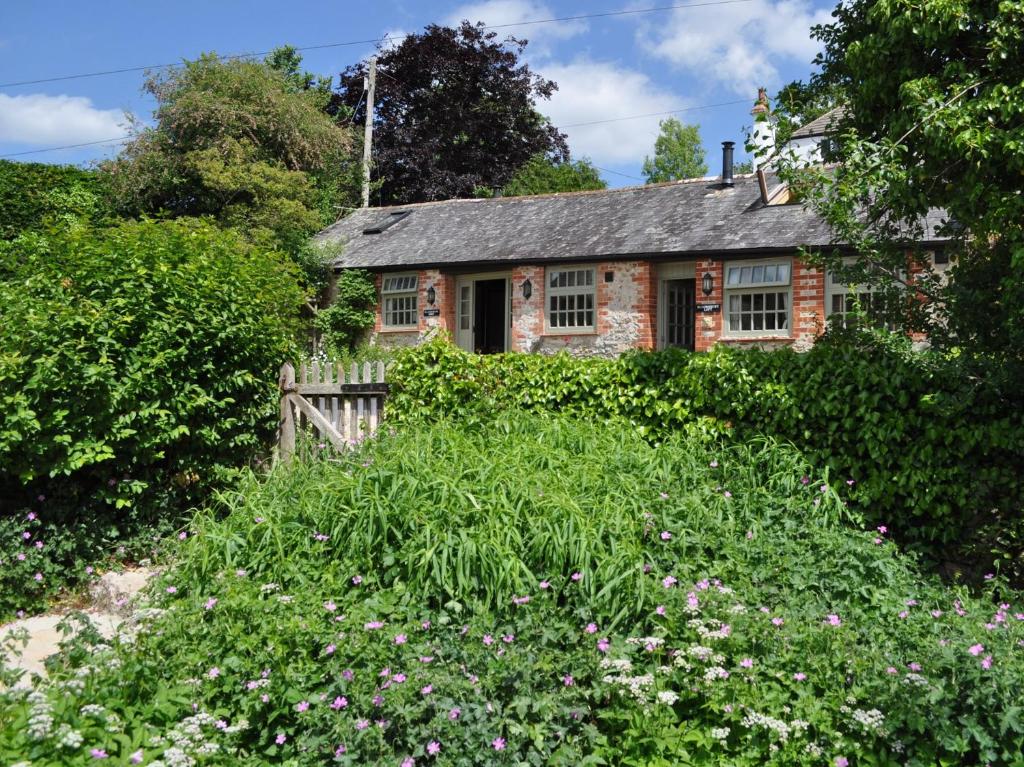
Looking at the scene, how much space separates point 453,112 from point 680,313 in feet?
50.2

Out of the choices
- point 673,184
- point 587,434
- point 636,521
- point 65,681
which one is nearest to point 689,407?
point 587,434

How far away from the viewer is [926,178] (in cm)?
575

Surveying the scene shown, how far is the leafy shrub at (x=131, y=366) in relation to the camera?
5.78 metres

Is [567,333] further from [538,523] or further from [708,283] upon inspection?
[538,523]

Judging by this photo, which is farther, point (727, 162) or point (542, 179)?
point (542, 179)

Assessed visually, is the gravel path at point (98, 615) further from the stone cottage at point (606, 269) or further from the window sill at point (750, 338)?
the window sill at point (750, 338)

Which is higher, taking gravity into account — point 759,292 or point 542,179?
point 542,179

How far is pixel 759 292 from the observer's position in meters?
15.5

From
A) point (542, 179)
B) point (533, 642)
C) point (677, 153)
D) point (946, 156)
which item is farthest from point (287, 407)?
point (677, 153)

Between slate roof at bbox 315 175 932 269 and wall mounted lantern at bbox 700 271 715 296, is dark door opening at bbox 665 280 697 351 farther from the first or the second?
slate roof at bbox 315 175 932 269

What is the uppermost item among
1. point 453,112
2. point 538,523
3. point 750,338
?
point 453,112

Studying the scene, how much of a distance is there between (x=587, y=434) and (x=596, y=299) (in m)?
10.9

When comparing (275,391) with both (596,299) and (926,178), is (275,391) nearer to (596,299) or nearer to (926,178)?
(926,178)

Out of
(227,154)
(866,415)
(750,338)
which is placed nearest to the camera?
(866,415)
